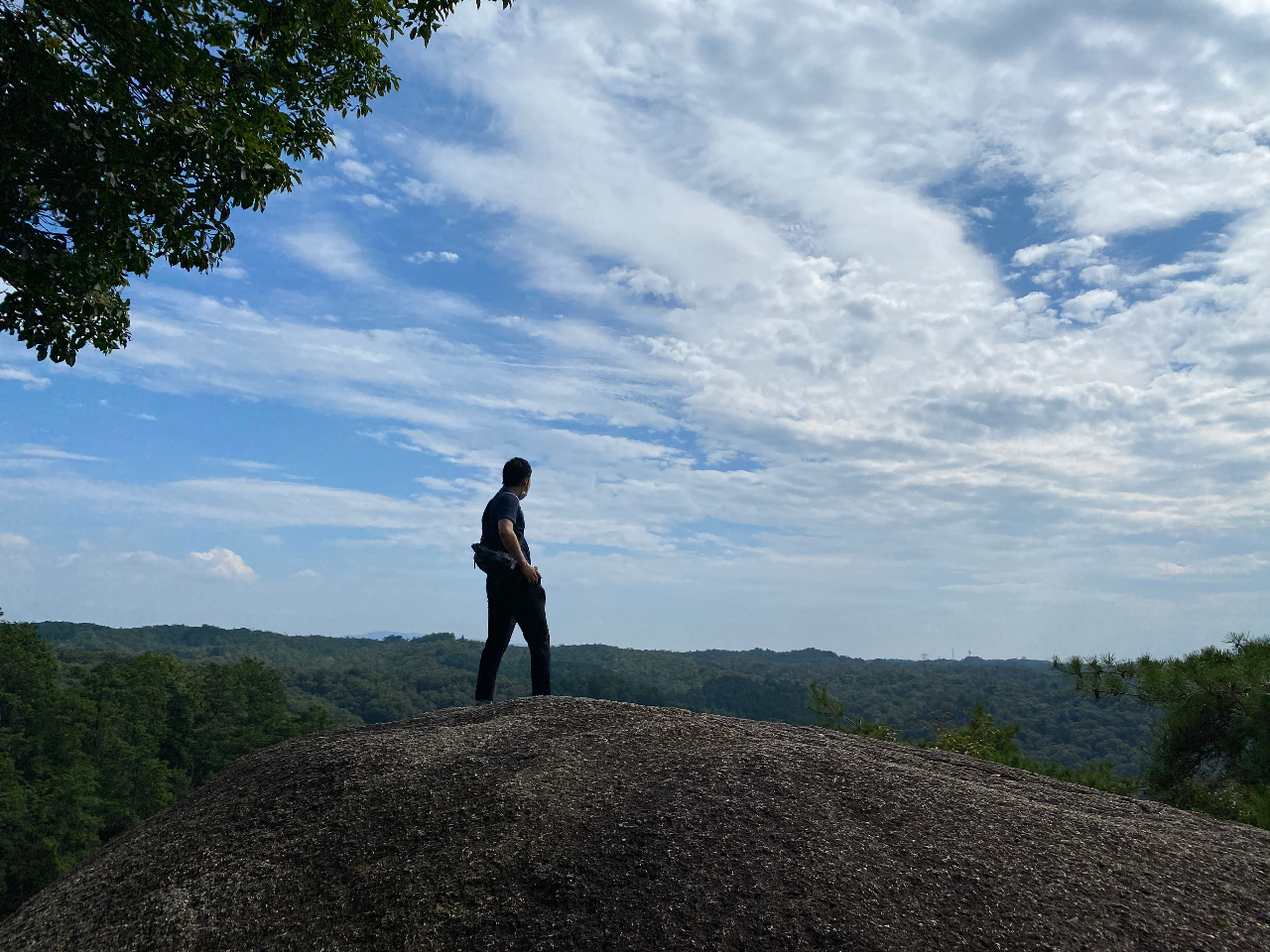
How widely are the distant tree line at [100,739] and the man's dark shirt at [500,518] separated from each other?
92.9 ft

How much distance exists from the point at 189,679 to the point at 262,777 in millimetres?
53158

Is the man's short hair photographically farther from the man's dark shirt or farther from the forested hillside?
the forested hillside

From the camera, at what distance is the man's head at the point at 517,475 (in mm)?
7617

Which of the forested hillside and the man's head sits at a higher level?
the man's head

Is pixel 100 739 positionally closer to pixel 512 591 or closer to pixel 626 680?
pixel 512 591

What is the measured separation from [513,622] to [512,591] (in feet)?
1.22

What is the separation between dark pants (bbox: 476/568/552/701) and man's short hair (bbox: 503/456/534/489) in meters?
0.88

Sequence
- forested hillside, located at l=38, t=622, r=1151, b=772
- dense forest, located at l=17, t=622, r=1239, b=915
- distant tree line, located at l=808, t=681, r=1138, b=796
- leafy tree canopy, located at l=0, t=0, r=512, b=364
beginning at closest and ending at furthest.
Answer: leafy tree canopy, located at l=0, t=0, r=512, b=364, distant tree line, located at l=808, t=681, r=1138, b=796, dense forest, located at l=17, t=622, r=1239, b=915, forested hillside, located at l=38, t=622, r=1151, b=772

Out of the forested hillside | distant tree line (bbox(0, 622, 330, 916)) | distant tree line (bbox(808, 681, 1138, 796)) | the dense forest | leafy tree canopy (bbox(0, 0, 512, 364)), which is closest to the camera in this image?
leafy tree canopy (bbox(0, 0, 512, 364))

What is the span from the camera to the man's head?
7617 mm

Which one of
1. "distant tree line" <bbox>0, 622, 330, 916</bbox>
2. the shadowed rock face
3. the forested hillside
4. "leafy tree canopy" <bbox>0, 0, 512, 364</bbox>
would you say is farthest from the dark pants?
the forested hillside

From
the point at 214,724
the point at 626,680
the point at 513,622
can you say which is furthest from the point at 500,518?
the point at 626,680

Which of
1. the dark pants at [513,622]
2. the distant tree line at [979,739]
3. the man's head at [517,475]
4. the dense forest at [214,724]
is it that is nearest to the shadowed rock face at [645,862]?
the dark pants at [513,622]

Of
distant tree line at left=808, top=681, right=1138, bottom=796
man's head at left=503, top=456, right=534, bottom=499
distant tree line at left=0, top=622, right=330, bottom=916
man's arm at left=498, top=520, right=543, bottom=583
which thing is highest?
man's head at left=503, top=456, right=534, bottom=499
